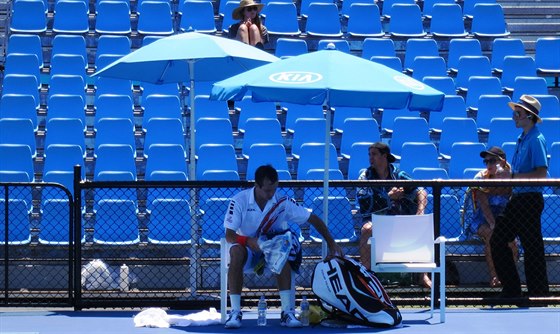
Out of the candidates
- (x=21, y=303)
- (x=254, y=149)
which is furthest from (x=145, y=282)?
(x=254, y=149)

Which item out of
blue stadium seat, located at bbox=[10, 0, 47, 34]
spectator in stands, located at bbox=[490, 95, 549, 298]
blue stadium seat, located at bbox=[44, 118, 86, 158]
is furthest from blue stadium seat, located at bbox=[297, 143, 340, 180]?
blue stadium seat, located at bbox=[10, 0, 47, 34]

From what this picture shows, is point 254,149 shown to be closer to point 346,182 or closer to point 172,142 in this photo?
point 172,142

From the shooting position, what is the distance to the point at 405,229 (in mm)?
9109

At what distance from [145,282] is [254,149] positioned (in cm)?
229

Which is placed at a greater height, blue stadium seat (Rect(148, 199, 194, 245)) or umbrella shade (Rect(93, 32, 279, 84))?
umbrella shade (Rect(93, 32, 279, 84))

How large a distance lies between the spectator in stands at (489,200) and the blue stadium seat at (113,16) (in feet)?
20.8

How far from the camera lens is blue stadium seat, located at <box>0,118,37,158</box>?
1230 cm

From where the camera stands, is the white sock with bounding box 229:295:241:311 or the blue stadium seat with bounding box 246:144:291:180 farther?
the blue stadium seat with bounding box 246:144:291:180

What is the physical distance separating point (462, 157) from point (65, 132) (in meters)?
4.62

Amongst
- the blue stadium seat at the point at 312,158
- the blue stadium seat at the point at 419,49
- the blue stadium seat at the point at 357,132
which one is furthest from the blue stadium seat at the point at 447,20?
the blue stadium seat at the point at 312,158

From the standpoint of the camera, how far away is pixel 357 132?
1290cm

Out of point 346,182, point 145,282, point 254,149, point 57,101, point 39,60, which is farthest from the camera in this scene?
point 39,60

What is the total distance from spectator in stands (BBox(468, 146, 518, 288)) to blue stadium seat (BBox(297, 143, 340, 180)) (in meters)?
1.93

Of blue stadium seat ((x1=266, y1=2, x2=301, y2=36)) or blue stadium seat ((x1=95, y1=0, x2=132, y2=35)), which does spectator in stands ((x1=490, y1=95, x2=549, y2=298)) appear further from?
blue stadium seat ((x1=95, y1=0, x2=132, y2=35))
